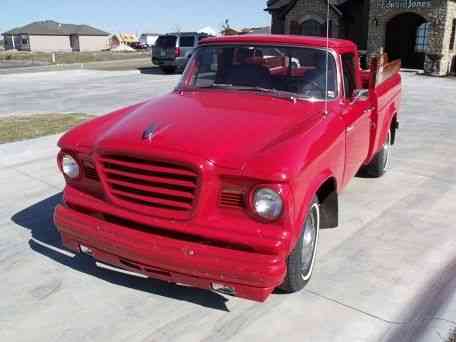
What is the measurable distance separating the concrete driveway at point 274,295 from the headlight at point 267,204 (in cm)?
85

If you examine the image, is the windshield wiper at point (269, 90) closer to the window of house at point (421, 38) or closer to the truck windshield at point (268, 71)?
the truck windshield at point (268, 71)

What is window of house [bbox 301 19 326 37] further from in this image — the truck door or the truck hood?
the truck hood

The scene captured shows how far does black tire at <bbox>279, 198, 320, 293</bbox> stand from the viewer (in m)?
3.42

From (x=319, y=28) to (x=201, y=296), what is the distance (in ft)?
91.6

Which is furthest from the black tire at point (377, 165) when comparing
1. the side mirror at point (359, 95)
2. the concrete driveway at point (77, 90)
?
the concrete driveway at point (77, 90)

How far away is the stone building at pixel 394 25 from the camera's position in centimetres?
2336

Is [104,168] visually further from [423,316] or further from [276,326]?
[423,316]

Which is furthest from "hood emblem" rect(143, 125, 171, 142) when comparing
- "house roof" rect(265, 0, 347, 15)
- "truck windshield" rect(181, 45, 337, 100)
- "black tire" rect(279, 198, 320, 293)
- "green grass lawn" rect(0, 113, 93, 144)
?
"house roof" rect(265, 0, 347, 15)

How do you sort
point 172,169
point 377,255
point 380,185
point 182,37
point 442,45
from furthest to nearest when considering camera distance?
point 182,37
point 442,45
point 380,185
point 377,255
point 172,169

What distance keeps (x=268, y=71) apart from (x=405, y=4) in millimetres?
22455

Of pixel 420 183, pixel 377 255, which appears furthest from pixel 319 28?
pixel 377 255

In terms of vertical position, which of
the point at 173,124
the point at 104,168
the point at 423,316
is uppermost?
the point at 173,124

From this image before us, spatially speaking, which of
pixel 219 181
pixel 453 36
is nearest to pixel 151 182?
pixel 219 181

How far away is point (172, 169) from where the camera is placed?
313cm
